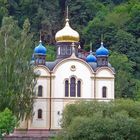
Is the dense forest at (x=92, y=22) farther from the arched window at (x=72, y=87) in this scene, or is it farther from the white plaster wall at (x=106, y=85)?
the arched window at (x=72, y=87)

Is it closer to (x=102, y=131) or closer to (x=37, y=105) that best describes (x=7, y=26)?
(x=37, y=105)

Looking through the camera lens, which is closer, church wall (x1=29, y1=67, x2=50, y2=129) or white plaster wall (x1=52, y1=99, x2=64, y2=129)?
white plaster wall (x1=52, y1=99, x2=64, y2=129)

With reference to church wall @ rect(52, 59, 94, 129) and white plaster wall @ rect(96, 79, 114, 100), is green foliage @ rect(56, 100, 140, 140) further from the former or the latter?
white plaster wall @ rect(96, 79, 114, 100)

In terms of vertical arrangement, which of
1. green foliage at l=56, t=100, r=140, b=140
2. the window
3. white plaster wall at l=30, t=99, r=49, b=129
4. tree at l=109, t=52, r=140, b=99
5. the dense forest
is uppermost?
the dense forest

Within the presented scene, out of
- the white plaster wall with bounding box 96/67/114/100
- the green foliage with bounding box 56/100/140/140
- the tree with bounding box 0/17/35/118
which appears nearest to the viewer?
the green foliage with bounding box 56/100/140/140

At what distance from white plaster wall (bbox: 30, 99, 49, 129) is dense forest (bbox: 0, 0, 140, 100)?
20.2 metres

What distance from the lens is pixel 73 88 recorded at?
65.3 metres

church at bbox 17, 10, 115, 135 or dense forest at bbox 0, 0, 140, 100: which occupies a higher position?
dense forest at bbox 0, 0, 140, 100

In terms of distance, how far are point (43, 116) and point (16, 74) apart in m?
5.78

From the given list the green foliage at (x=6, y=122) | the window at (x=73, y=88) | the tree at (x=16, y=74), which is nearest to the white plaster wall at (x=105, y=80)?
the window at (x=73, y=88)

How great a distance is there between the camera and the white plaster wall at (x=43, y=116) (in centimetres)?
6494

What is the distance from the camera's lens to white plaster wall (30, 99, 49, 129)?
213 feet

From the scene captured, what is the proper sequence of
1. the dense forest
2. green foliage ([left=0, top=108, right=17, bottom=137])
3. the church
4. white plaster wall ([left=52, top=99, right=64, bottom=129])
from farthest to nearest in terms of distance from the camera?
1. the dense forest
2. the church
3. white plaster wall ([left=52, top=99, right=64, bottom=129])
4. green foliage ([left=0, top=108, right=17, bottom=137])

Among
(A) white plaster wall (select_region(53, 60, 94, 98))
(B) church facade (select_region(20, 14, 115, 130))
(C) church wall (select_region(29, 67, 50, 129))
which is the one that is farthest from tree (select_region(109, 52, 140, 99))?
(C) church wall (select_region(29, 67, 50, 129))
